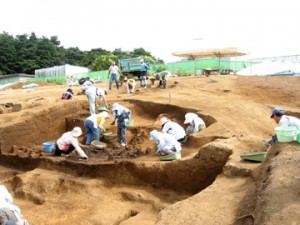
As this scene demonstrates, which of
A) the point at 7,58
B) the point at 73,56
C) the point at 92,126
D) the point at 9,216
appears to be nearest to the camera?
the point at 9,216

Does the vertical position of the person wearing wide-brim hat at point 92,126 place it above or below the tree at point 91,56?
below

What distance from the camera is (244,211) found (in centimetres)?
458

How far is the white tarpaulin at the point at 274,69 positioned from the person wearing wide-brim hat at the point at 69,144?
13614 millimetres

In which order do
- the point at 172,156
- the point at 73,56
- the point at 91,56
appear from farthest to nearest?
the point at 73,56 → the point at 91,56 → the point at 172,156

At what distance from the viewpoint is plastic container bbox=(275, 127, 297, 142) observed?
18.4 ft

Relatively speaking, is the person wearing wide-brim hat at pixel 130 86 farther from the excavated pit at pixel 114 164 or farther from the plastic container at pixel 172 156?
the plastic container at pixel 172 156

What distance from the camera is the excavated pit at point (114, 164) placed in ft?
24.8

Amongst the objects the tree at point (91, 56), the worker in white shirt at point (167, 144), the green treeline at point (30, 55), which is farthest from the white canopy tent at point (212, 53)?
the tree at point (91, 56)

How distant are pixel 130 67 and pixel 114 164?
10473 mm

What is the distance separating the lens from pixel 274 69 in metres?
20.2

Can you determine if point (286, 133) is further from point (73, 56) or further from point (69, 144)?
point (73, 56)

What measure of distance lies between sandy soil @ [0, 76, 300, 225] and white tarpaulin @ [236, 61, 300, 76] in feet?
10.5

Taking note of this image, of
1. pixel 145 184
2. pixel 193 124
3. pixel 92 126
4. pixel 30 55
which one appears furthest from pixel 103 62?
pixel 145 184

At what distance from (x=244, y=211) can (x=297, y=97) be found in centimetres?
1096
